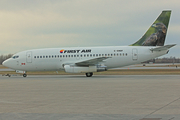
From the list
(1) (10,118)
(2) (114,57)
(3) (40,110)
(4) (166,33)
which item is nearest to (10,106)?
(3) (40,110)

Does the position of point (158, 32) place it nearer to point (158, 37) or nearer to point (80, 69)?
point (158, 37)

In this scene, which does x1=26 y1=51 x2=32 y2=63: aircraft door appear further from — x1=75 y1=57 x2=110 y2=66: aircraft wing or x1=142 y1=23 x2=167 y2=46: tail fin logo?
x1=142 y1=23 x2=167 y2=46: tail fin logo

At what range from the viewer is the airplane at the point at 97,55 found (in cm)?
→ 2892

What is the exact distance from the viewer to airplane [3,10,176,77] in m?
28.9

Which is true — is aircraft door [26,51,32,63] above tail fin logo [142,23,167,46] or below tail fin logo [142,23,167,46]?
below

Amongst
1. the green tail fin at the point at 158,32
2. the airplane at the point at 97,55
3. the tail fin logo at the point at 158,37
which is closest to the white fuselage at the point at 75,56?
the airplane at the point at 97,55

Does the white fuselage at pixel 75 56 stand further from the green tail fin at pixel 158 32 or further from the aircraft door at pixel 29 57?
the green tail fin at pixel 158 32

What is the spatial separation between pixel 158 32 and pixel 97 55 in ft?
26.0

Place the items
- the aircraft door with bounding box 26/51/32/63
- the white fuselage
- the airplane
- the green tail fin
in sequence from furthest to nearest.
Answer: the aircraft door with bounding box 26/51/32/63 → the green tail fin → the white fuselage → the airplane

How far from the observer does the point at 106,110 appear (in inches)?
330

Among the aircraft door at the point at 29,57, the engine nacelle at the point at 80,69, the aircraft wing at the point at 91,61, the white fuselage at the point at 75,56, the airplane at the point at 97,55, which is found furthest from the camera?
the aircraft door at the point at 29,57

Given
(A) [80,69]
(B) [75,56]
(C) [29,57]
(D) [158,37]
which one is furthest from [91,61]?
(D) [158,37]

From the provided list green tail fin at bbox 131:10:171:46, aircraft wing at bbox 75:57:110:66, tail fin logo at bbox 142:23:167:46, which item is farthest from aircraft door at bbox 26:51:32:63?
tail fin logo at bbox 142:23:167:46

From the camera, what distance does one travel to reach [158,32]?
30031mm
